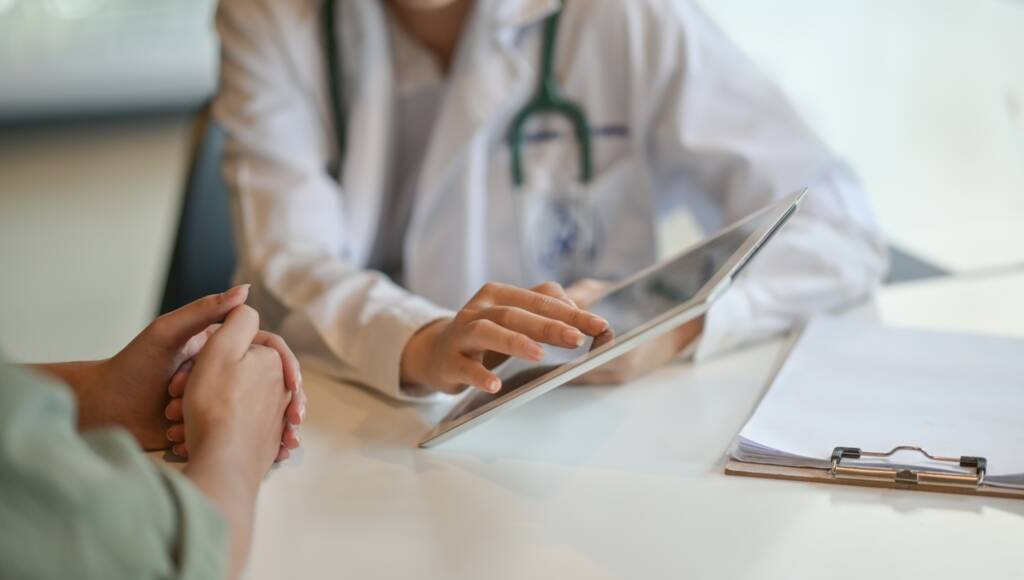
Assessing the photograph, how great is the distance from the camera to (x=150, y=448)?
65 cm

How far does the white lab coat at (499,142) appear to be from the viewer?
1021 millimetres

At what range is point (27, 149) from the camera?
4.06 meters

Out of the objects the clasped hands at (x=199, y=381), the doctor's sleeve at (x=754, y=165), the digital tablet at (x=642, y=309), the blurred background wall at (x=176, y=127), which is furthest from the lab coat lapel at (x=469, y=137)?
the clasped hands at (x=199, y=381)

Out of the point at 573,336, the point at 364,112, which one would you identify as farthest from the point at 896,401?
the point at 364,112

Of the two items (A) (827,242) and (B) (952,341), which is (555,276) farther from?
(B) (952,341)

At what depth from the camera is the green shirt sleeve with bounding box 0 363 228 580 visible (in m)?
0.38

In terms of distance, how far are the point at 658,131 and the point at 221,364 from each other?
0.61 m

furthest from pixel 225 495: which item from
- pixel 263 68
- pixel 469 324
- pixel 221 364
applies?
pixel 263 68

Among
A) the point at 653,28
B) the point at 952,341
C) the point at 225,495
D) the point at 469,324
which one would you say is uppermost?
the point at 653,28

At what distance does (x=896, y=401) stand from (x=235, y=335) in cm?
40

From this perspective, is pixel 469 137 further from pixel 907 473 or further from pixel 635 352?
pixel 907 473

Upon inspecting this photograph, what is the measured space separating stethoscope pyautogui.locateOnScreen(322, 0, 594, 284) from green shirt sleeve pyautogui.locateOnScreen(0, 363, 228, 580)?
2.32ft

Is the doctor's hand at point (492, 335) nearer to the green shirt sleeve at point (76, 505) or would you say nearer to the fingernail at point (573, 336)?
the fingernail at point (573, 336)

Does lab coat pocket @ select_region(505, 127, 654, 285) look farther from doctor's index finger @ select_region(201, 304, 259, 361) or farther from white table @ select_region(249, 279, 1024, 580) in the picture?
doctor's index finger @ select_region(201, 304, 259, 361)
